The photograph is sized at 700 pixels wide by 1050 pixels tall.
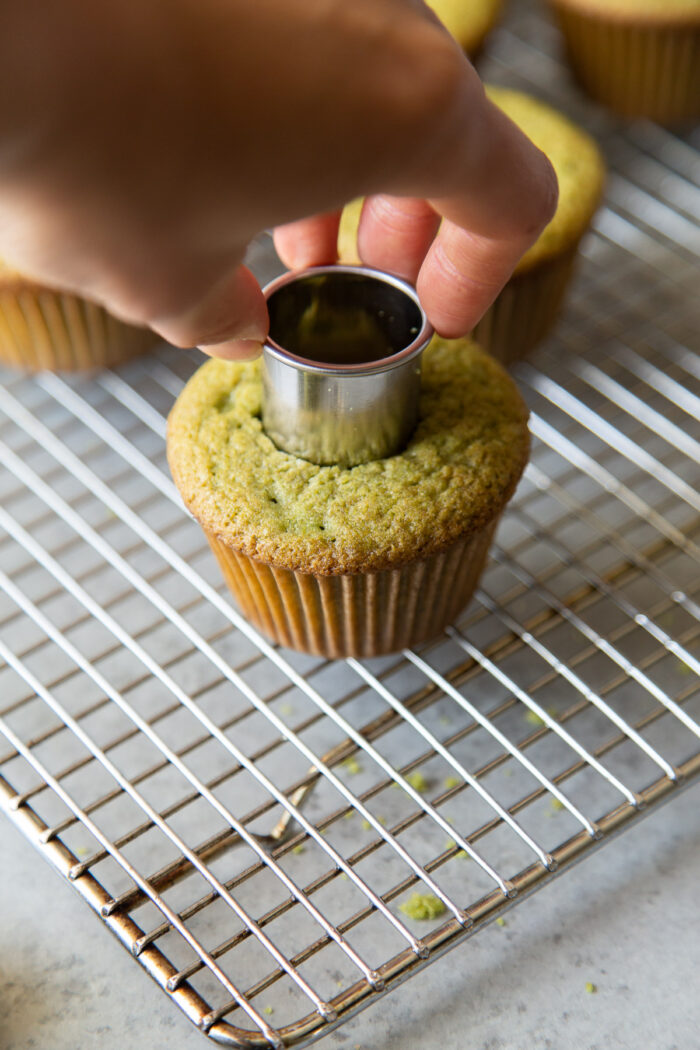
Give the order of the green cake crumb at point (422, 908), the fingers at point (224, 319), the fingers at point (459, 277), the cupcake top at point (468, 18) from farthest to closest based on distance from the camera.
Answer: the cupcake top at point (468, 18) → the green cake crumb at point (422, 908) → the fingers at point (459, 277) → the fingers at point (224, 319)

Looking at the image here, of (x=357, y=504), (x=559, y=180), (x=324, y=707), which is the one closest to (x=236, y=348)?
(x=357, y=504)

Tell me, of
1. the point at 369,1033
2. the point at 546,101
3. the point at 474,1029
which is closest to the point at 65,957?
the point at 369,1033

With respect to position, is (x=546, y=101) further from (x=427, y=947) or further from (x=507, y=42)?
(x=427, y=947)

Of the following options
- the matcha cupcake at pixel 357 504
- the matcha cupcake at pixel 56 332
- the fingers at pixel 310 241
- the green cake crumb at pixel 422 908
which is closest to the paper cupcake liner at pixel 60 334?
the matcha cupcake at pixel 56 332

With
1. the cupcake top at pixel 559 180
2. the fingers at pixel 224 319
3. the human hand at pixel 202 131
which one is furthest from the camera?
the cupcake top at pixel 559 180

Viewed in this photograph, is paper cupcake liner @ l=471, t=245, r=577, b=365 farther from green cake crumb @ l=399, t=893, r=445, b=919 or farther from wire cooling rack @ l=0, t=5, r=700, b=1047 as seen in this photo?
green cake crumb @ l=399, t=893, r=445, b=919

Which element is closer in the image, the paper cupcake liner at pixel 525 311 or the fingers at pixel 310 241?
the fingers at pixel 310 241

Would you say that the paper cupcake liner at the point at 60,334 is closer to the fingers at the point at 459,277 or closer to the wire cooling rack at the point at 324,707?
the wire cooling rack at the point at 324,707

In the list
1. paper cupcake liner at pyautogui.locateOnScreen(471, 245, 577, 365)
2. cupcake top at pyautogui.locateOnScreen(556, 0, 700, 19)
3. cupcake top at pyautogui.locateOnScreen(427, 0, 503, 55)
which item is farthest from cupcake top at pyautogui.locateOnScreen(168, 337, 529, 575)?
cupcake top at pyautogui.locateOnScreen(556, 0, 700, 19)
